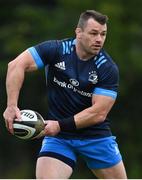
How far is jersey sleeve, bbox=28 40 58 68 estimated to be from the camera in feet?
30.1

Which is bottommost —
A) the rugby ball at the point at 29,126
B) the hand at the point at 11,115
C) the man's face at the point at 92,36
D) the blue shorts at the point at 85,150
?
the blue shorts at the point at 85,150

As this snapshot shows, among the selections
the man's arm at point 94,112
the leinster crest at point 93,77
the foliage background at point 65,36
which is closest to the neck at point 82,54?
the leinster crest at point 93,77

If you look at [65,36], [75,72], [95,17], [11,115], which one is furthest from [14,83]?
[65,36]

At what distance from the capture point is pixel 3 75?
20.8 meters

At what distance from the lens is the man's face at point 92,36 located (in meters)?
9.12

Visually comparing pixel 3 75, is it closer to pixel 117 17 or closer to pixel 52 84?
pixel 117 17

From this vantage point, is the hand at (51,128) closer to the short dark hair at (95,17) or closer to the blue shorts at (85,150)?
the blue shorts at (85,150)

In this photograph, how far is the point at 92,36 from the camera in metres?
9.17

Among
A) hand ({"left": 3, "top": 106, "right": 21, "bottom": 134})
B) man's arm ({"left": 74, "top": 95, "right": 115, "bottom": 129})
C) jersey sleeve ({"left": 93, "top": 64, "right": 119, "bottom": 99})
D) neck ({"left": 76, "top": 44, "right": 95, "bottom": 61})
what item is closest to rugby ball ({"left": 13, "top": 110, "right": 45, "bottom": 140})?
hand ({"left": 3, "top": 106, "right": 21, "bottom": 134})

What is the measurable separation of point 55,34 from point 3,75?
157 centimetres

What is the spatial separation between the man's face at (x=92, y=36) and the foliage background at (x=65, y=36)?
36.7 feet

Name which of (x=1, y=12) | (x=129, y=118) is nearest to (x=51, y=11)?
(x=1, y=12)

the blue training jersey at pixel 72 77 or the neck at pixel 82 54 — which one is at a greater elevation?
the neck at pixel 82 54

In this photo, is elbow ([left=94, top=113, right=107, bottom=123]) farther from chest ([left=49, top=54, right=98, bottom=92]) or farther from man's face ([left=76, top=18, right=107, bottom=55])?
man's face ([left=76, top=18, right=107, bottom=55])
